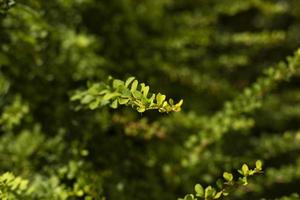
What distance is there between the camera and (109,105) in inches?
56.7

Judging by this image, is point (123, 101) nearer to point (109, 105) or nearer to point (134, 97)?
point (134, 97)

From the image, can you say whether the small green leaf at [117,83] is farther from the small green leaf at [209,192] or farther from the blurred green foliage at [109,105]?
the small green leaf at [209,192]

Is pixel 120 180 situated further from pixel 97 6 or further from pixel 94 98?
pixel 97 6

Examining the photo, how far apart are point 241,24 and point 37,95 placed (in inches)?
106

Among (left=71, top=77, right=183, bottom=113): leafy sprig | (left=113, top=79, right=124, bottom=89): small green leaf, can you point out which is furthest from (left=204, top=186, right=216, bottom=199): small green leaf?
(left=113, top=79, right=124, bottom=89): small green leaf

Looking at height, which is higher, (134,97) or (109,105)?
(109,105)

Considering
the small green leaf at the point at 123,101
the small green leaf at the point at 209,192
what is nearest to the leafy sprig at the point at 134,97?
the small green leaf at the point at 123,101

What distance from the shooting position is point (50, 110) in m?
2.05

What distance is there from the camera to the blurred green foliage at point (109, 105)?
1738 millimetres

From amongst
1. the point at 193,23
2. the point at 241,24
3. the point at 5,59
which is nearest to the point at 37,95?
the point at 5,59

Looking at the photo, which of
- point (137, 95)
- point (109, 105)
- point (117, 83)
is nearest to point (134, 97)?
point (137, 95)

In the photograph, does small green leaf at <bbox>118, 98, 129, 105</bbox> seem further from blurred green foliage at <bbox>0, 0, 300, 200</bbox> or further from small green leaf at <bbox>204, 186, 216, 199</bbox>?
small green leaf at <bbox>204, 186, 216, 199</bbox>

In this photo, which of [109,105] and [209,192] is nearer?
[209,192]

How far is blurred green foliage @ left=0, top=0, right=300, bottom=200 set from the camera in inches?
68.4
